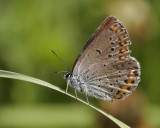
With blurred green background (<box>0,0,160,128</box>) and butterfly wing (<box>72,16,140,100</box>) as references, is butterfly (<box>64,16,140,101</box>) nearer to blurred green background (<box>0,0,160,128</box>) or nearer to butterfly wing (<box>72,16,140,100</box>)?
butterfly wing (<box>72,16,140,100</box>)

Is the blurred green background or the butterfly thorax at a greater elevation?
the blurred green background

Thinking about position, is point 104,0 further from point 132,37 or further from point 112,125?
point 112,125

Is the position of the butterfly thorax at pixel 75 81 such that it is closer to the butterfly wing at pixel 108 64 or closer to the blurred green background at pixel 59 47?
the butterfly wing at pixel 108 64

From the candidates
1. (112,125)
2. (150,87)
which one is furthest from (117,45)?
(150,87)

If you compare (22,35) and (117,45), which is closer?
(117,45)

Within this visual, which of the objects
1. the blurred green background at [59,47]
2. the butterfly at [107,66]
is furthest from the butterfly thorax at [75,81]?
the blurred green background at [59,47]

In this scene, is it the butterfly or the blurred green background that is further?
the blurred green background

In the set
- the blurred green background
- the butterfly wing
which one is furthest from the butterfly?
the blurred green background

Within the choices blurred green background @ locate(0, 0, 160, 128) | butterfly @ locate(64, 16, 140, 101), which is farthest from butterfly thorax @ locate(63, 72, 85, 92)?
blurred green background @ locate(0, 0, 160, 128)

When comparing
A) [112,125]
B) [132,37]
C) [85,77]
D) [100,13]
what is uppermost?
[100,13]
